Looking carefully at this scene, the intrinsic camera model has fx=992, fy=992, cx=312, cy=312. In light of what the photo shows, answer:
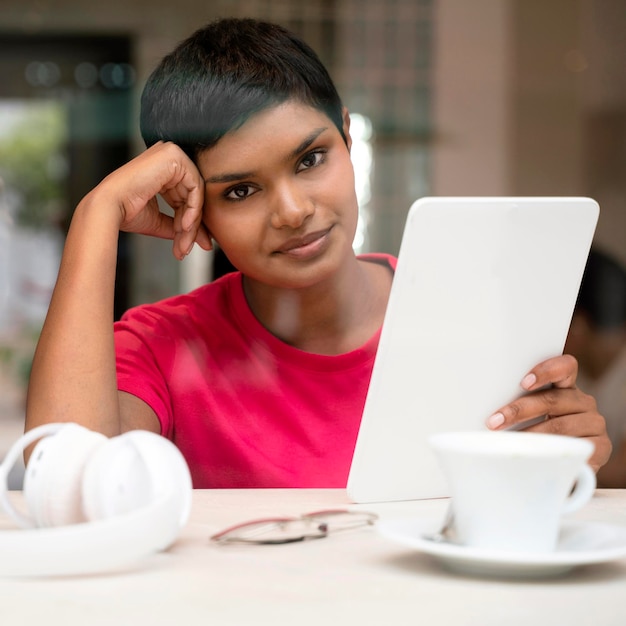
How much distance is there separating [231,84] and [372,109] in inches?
30.3

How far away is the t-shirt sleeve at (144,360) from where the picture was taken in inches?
43.1

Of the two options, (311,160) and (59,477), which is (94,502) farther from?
(311,160)

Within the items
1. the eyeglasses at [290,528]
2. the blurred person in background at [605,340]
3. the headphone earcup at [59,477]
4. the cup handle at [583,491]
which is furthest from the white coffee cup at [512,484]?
the blurred person in background at [605,340]

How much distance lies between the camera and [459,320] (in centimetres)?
81

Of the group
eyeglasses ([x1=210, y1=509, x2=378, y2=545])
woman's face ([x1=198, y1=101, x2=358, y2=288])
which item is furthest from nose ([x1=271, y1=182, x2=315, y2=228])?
eyeglasses ([x1=210, y1=509, x2=378, y2=545])

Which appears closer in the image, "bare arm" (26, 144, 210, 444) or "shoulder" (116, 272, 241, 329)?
"bare arm" (26, 144, 210, 444)

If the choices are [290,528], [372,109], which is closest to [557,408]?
[290,528]

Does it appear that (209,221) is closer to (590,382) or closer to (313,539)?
(313,539)

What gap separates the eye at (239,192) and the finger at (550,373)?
391mm

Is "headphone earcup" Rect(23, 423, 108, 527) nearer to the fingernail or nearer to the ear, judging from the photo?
the fingernail

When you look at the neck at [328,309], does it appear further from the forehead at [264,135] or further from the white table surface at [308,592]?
the white table surface at [308,592]

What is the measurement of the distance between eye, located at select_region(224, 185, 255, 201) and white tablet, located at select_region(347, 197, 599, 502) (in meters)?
0.35

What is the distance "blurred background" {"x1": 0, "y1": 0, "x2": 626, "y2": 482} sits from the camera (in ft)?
5.60

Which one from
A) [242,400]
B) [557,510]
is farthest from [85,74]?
[557,510]
